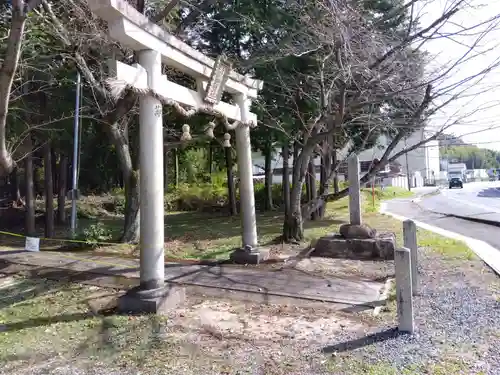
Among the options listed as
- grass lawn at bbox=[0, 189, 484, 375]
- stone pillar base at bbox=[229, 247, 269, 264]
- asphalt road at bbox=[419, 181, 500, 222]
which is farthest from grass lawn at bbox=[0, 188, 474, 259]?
asphalt road at bbox=[419, 181, 500, 222]

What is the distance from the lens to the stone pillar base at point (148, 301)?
523cm

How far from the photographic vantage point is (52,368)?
3900mm

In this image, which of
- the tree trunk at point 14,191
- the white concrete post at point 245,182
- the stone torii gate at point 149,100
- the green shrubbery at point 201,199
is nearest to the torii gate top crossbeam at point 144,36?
the stone torii gate at point 149,100

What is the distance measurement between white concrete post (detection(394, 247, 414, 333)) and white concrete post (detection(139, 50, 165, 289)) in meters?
2.88

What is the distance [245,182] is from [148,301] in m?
3.88

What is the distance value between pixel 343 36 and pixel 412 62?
2.05 metres

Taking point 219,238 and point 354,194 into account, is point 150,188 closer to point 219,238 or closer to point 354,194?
Answer: point 354,194

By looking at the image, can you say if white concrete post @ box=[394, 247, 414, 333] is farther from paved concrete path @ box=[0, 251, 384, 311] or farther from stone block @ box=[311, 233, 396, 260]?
stone block @ box=[311, 233, 396, 260]

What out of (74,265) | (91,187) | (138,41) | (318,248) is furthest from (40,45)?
(91,187)

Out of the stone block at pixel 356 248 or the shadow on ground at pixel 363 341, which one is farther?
the stone block at pixel 356 248

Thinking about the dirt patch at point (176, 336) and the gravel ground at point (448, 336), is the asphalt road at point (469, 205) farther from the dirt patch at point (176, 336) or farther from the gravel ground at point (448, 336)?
the dirt patch at point (176, 336)

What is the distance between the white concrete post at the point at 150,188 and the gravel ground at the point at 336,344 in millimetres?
694

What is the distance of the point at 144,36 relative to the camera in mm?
5523

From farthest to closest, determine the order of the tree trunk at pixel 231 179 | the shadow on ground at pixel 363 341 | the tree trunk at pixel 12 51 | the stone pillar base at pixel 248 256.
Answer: the tree trunk at pixel 231 179 → the stone pillar base at pixel 248 256 → the tree trunk at pixel 12 51 → the shadow on ground at pixel 363 341
